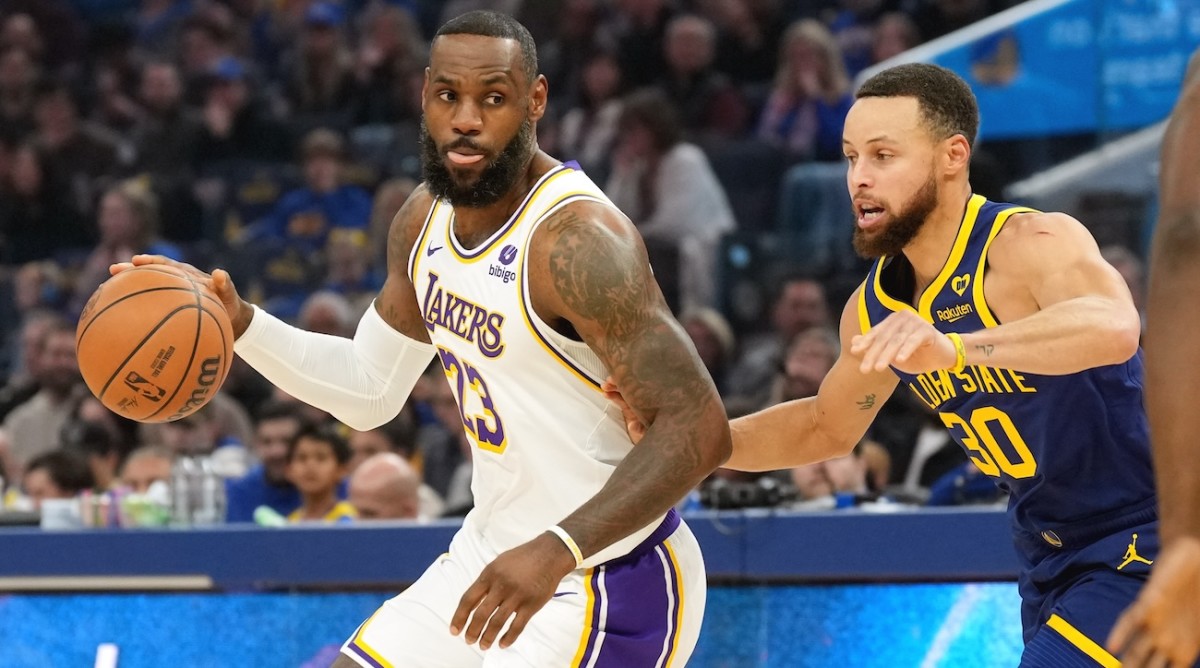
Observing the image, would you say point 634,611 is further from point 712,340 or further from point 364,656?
point 712,340

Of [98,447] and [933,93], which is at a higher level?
[933,93]

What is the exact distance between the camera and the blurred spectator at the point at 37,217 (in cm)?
1170

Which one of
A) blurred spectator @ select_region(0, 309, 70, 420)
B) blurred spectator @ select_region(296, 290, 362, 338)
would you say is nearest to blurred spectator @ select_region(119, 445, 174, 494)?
blurred spectator @ select_region(296, 290, 362, 338)

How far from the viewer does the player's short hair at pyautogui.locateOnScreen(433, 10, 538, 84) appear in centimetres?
399

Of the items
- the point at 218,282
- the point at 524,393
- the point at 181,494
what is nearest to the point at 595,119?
the point at 181,494

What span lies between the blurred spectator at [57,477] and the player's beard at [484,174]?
4.18 meters

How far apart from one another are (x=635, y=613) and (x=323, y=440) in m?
3.57

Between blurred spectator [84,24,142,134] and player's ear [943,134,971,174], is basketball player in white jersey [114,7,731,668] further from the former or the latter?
blurred spectator [84,24,142,134]

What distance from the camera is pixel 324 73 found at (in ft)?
40.3

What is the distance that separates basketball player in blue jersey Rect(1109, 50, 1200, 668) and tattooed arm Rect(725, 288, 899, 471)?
2.26 meters

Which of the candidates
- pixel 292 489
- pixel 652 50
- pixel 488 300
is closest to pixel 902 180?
pixel 488 300

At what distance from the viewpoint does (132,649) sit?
600 centimetres

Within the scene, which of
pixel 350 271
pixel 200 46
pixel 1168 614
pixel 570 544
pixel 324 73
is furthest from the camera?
pixel 200 46

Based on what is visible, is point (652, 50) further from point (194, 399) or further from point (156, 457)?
point (194, 399)
